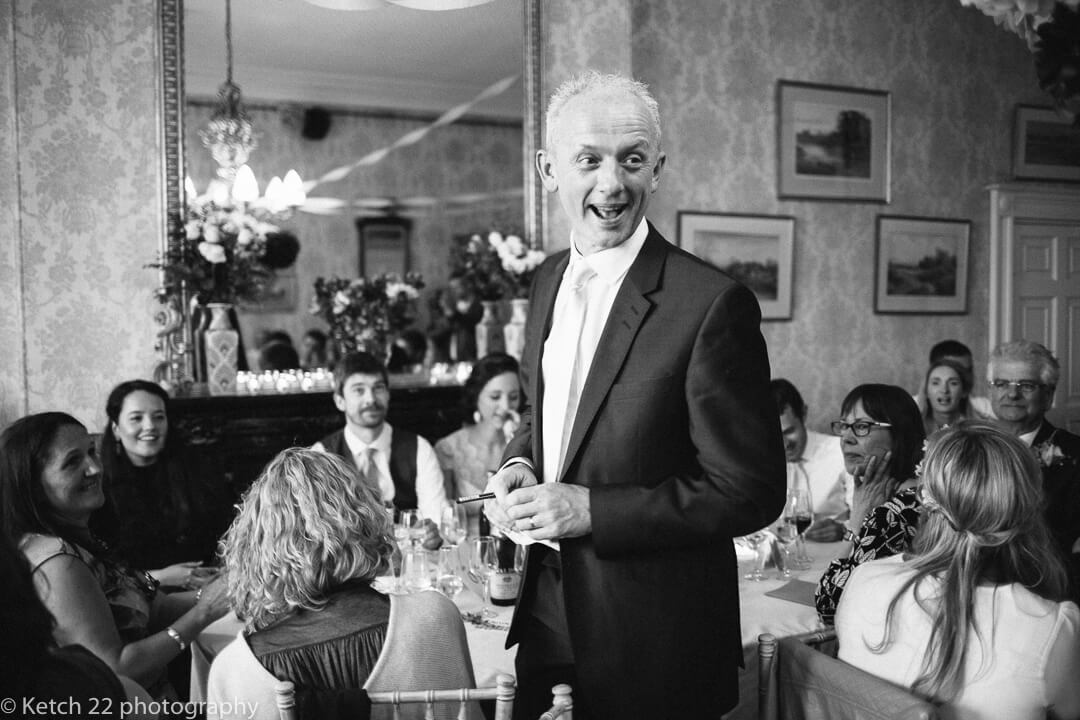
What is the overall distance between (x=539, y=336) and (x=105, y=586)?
1328 mm

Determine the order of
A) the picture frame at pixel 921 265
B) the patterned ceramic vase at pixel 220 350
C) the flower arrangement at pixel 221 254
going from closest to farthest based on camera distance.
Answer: the flower arrangement at pixel 221 254, the patterned ceramic vase at pixel 220 350, the picture frame at pixel 921 265

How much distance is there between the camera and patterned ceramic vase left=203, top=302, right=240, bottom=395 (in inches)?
163

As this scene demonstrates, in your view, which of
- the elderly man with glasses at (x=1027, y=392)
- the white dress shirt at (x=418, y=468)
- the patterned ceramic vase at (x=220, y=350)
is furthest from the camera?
the patterned ceramic vase at (x=220, y=350)

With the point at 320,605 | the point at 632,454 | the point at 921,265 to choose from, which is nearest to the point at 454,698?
the point at 320,605

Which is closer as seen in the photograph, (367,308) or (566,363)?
(566,363)

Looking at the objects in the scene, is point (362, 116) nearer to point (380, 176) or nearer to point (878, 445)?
point (380, 176)

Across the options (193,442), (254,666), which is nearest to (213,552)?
(193,442)

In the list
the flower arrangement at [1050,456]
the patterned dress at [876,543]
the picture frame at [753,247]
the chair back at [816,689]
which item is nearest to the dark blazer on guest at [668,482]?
the chair back at [816,689]

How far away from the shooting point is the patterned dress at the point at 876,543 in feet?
7.23

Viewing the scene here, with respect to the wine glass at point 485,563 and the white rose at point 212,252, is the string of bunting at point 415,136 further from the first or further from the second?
the wine glass at point 485,563

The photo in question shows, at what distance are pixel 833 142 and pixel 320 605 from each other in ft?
16.5

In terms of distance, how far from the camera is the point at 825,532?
3143 millimetres

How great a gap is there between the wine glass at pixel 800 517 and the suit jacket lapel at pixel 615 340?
1545mm

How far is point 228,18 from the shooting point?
4.25 meters
